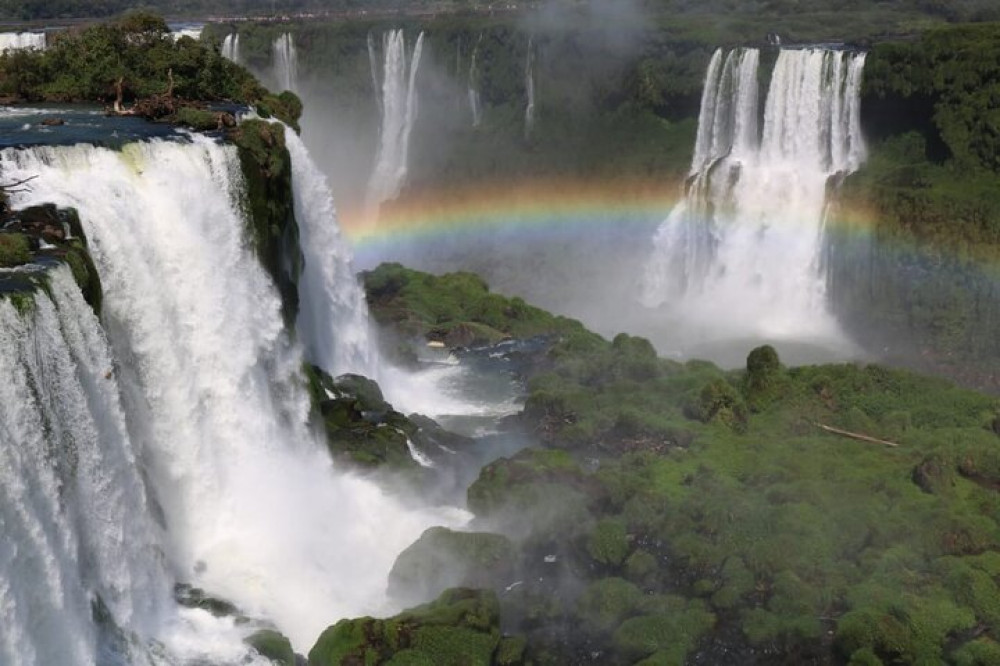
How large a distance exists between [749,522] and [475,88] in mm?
36755

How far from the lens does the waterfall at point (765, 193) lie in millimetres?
40500

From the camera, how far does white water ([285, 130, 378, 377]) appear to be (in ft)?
95.2

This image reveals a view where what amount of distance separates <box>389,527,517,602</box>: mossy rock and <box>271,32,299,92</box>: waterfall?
38.2 m

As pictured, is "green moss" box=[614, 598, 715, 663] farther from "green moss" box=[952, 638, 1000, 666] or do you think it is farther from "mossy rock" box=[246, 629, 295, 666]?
"mossy rock" box=[246, 629, 295, 666]

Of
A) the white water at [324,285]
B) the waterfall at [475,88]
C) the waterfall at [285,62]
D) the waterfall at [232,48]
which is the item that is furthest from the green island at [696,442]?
the waterfall at [285,62]

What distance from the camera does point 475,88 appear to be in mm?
54344

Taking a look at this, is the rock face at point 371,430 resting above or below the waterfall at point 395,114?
below

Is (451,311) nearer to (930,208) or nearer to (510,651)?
(930,208)

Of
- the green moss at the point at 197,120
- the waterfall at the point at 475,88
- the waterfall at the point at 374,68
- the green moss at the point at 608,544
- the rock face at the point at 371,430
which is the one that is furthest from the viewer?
the waterfall at the point at 374,68

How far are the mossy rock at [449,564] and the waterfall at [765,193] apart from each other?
21399 millimetres

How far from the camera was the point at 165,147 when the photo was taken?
72.3 ft

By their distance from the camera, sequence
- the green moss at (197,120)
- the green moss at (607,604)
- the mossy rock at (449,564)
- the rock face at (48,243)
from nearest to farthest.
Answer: the rock face at (48,243) < the green moss at (607,604) < the mossy rock at (449,564) < the green moss at (197,120)

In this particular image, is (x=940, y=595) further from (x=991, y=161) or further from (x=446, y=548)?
(x=991, y=161)

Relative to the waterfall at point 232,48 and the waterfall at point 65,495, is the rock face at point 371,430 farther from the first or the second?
the waterfall at point 232,48
